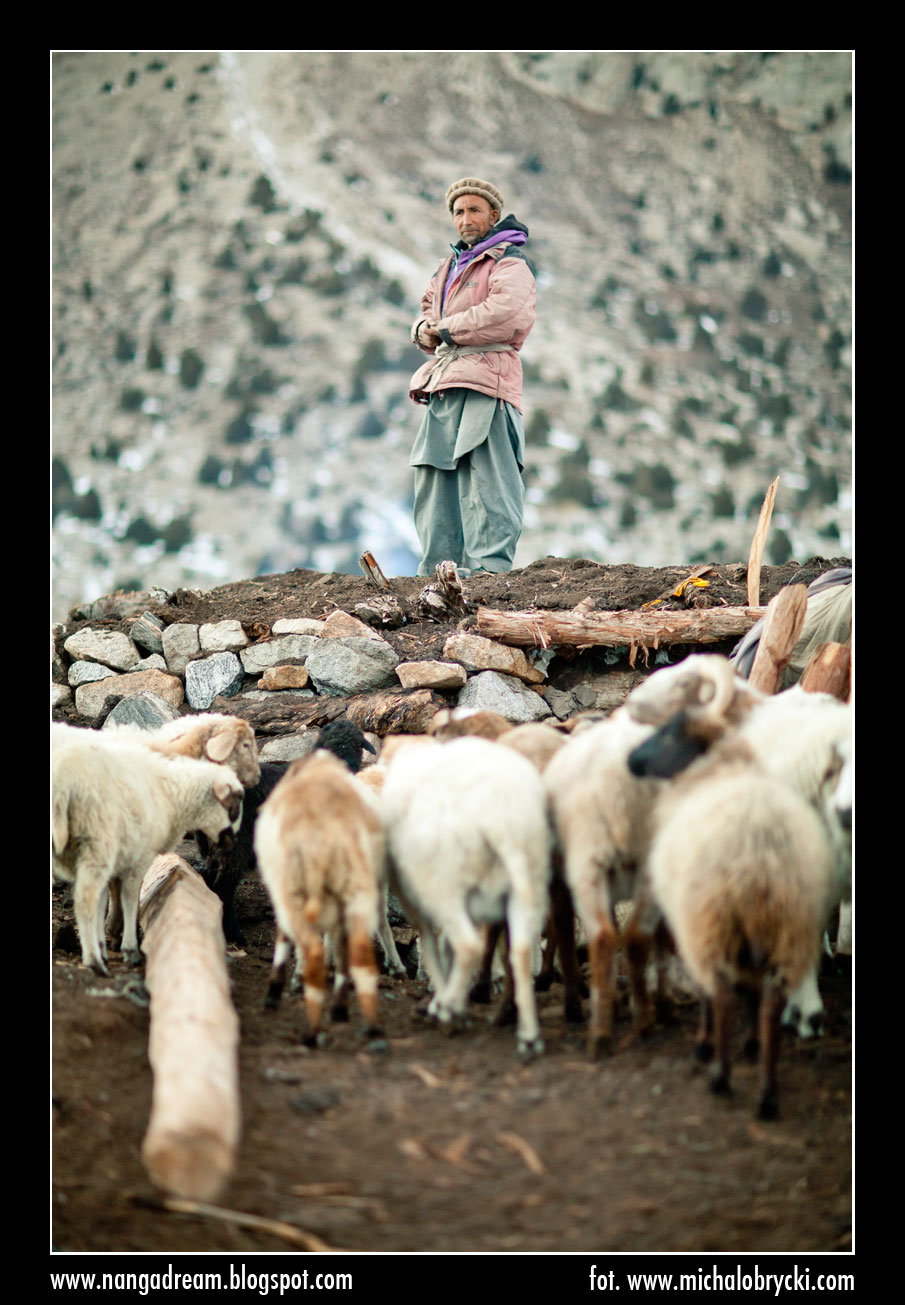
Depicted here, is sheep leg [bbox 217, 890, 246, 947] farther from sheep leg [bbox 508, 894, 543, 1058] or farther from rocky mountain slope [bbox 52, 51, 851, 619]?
rocky mountain slope [bbox 52, 51, 851, 619]

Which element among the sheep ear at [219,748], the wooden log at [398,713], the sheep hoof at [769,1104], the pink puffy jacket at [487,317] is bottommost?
the sheep hoof at [769,1104]

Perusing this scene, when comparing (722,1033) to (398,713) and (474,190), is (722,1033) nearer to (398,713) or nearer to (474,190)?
(398,713)

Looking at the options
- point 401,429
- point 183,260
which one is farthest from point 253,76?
point 401,429

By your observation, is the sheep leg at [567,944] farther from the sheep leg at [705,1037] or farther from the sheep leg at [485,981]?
the sheep leg at [705,1037]

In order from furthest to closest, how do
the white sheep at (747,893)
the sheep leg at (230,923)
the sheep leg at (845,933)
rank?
1. the sheep leg at (230,923)
2. the sheep leg at (845,933)
3. the white sheep at (747,893)

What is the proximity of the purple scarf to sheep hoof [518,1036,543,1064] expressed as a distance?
24.1ft

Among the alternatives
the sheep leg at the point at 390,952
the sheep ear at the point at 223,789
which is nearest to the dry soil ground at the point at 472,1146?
the sheep leg at the point at 390,952

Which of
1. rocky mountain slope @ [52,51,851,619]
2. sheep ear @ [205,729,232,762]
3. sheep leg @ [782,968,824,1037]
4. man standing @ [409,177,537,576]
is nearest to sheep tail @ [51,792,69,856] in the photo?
sheep ear @ [205,729,232,762]

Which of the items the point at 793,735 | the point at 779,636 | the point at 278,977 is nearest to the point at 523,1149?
the point at 278,977

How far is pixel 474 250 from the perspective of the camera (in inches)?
374

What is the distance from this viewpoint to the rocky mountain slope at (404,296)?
32.4 meters

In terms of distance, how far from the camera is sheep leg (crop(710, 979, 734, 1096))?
3588 millimetres

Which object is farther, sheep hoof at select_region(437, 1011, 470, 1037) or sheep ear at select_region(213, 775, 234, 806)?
sheep ear at select_region(213, 775, 234, 806)

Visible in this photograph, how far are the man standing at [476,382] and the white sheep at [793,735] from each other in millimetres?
5391
